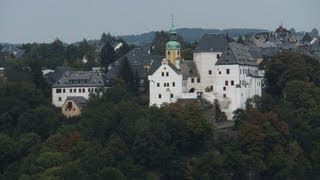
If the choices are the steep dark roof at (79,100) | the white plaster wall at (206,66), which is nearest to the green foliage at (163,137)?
the steep dark roof at (79,100)

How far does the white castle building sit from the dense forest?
0.92 meters

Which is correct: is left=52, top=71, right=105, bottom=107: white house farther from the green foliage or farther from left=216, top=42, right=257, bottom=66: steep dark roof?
left=216, top=42, right=257, bottom=66: steep dark roof

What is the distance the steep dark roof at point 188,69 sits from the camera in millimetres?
67438

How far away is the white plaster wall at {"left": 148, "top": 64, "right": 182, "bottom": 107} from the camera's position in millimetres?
66750

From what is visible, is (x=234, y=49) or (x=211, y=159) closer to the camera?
(x=211, y=159)

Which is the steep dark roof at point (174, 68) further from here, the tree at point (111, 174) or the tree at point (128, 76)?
the tree at point (111, 174)

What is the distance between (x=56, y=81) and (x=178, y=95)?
10326mm

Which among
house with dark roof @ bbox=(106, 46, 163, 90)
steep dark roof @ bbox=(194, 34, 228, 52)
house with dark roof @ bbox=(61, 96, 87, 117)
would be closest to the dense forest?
house with dark roof @ bbox=(61, 96, 87, 117)

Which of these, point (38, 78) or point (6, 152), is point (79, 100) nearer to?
point (38, 78)

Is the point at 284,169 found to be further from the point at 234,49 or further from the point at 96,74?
the point at 96,74

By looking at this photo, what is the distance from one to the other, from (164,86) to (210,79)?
2614 mm

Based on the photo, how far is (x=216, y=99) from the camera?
66.7 meters

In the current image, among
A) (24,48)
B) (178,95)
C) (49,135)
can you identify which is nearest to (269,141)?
(178,95)

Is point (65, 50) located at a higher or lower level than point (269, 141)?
higher
